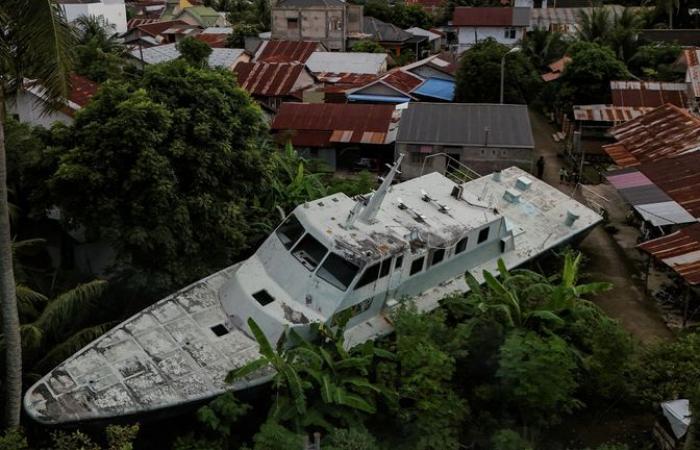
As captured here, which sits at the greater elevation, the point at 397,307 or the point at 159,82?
the point at 159,82

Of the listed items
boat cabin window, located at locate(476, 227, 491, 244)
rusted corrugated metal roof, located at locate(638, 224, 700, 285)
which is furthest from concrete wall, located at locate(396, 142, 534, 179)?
boat cabin window, located at locate(476, 227, 491, 244)

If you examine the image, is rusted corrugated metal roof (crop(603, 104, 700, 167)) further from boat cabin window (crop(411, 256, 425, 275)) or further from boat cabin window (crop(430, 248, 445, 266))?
boat cabin window (crop(411, 256, 425, 275))

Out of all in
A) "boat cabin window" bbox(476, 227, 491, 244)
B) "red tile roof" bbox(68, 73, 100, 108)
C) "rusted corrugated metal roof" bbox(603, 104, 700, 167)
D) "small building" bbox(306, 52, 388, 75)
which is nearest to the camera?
"boat cabin window" bbox(476, 227, 491, 244)

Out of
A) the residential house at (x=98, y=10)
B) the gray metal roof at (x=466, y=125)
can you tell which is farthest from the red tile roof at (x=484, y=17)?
the residential house at (x=98, y=10)

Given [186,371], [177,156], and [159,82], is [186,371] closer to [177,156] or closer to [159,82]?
[177,156]

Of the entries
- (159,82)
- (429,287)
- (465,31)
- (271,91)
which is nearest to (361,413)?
(429,287)

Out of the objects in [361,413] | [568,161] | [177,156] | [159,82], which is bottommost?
[568,161]
